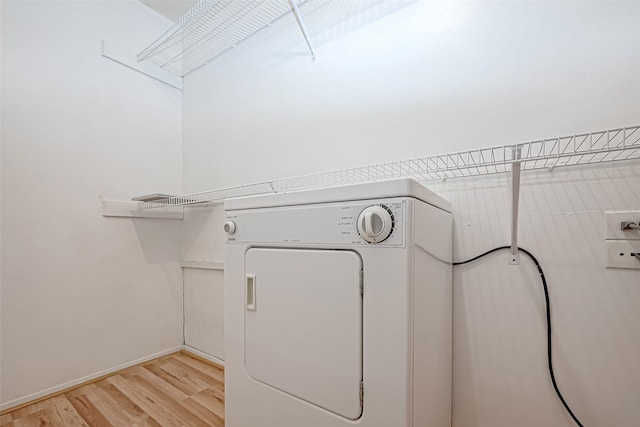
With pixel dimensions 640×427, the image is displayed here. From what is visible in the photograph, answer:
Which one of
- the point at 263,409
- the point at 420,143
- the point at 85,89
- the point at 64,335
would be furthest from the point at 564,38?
the point at 64,335

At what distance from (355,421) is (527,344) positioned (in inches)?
28.2

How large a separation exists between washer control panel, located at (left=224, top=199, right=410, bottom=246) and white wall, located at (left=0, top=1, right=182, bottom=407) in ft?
4.50

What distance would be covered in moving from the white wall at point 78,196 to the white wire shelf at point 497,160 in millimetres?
960

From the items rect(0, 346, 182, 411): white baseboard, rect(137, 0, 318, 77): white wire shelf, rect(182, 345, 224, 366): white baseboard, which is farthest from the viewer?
rect(182, 345, 224, 366): white baseboard

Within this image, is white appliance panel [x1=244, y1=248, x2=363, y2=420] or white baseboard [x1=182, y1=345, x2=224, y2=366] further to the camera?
white baseboard [x1=182, y1=345, x2=224, y2=366]

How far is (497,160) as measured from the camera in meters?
1.12

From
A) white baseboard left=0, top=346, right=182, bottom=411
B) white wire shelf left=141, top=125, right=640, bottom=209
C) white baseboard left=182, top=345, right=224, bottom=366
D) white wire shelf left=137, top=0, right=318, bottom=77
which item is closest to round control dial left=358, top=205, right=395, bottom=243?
white wire shelf left=141, top=125, right=640, bottom=209

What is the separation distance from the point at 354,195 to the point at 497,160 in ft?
2.38

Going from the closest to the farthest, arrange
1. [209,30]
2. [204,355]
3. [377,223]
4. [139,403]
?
[377,223] → [139,403] → [209,30] → [204,355]

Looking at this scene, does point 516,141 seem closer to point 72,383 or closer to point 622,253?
point 622,253

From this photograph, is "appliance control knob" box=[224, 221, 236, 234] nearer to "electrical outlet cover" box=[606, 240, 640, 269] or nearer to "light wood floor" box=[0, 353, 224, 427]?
"light wood floor" box=[0, 353, 224, 427]

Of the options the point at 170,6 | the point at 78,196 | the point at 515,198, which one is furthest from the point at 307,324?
the point at 170,6

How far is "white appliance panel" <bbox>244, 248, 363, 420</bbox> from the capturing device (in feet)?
2.50

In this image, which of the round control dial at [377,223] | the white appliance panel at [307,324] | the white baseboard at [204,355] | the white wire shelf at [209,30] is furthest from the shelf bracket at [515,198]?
the white baseboard at [204,355]
